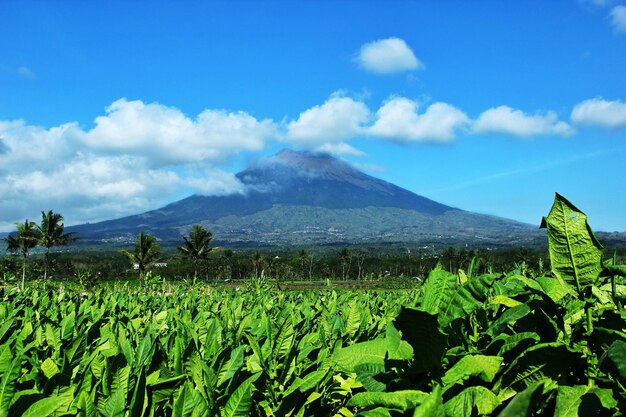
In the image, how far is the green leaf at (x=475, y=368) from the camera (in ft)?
3.52

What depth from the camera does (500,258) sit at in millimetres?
112312

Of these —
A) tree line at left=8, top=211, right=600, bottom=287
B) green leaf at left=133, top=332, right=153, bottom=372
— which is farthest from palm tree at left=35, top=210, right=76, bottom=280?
green leaf at left=133, top=332, right=153, bottom=372

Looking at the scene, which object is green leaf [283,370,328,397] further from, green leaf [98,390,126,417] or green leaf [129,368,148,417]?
green leaf [98,390,126,417]

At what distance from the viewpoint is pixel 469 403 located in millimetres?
874

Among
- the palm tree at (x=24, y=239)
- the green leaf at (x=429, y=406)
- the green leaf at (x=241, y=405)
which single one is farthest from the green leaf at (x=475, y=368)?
the palm tree at (x=24, y=239)

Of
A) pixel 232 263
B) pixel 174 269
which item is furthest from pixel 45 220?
pixel 232 263

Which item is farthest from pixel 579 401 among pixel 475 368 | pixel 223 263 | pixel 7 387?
pixel 223 263

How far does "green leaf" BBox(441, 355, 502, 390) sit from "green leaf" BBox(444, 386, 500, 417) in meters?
0.08

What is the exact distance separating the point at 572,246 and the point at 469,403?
18.7 inches

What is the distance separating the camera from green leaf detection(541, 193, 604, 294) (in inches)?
42.2

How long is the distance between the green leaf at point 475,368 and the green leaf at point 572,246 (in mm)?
278

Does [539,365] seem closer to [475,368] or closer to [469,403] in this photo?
[475,368]

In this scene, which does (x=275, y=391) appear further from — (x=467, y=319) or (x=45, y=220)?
(x=45, y=220)

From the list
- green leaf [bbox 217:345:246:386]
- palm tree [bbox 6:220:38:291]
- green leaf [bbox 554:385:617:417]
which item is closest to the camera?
green leaf [bbox 554:385:617:417]
